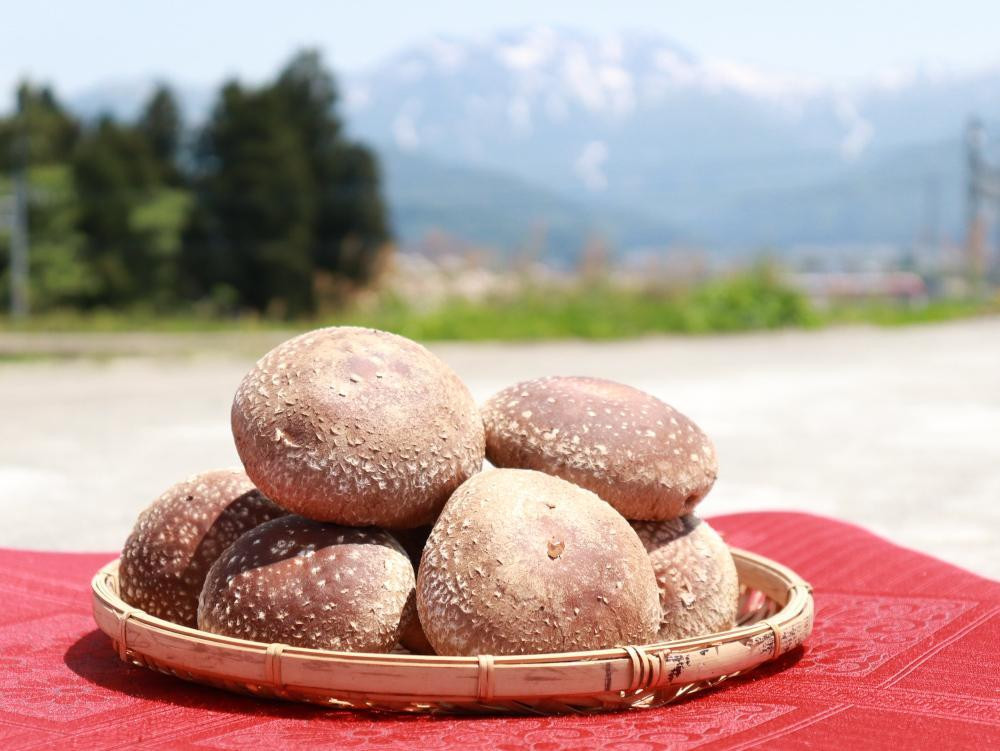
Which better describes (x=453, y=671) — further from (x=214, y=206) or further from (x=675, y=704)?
(x=214, y=206)

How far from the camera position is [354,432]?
2596mm

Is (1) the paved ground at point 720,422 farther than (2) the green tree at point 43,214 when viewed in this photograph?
No

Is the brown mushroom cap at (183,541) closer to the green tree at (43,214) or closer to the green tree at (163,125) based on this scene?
the green tree at (43,214)

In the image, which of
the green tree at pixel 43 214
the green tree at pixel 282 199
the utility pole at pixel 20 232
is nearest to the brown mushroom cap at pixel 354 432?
the utility pole at pixel 20 232

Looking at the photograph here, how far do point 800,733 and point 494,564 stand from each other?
66 cm

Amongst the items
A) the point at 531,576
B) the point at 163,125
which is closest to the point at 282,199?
the point at 163,125

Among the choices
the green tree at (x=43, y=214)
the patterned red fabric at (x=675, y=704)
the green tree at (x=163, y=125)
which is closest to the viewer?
the patterned red fabric at (x=675, y=704)

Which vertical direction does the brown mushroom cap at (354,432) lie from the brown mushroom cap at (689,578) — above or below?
above

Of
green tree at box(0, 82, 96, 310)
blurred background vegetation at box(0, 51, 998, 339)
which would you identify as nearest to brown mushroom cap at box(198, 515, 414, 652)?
blurred background vegetation at box(0, 51, 998, 339)

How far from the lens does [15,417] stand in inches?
335

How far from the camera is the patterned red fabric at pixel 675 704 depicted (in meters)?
2.28

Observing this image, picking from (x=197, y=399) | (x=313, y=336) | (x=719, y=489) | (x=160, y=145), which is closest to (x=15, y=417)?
(x=197, y=399)

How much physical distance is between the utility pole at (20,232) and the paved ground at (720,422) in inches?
222

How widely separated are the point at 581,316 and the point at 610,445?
14161 mm
